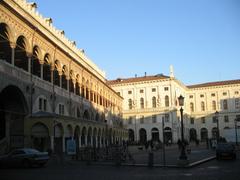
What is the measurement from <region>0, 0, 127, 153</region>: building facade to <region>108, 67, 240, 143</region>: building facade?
4318 cm

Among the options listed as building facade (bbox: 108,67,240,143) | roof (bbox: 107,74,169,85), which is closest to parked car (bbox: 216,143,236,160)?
building facade (bbox: 108,67,240,143)

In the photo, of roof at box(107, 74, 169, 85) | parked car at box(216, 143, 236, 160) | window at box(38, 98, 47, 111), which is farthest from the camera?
roof at box(107, 74, 169, 85)

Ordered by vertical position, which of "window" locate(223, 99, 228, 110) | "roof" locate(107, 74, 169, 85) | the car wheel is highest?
"roof" locate(107, 74, 169, 85)

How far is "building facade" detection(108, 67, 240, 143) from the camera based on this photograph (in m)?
92.5

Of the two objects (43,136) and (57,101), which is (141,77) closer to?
(57,101)

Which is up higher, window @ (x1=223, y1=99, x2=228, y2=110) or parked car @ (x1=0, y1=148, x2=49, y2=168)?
window @ (x1=223, y1=99, x2=228, y2=110)

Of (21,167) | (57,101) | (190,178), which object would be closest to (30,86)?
(57,101)

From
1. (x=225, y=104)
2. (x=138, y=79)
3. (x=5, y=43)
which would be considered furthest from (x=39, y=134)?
(x=225, y=104)

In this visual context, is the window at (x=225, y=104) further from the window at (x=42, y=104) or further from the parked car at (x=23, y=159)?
the parked car at (x=23, y=159)

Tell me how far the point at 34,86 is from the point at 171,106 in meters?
61.3

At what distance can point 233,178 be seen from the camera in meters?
16.0

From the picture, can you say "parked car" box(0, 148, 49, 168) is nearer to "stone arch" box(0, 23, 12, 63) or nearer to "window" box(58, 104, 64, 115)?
"stone arch" box(0, 23, 12, 63)

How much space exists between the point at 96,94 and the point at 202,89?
184 ft

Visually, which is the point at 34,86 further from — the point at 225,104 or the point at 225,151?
the point at 225,104
